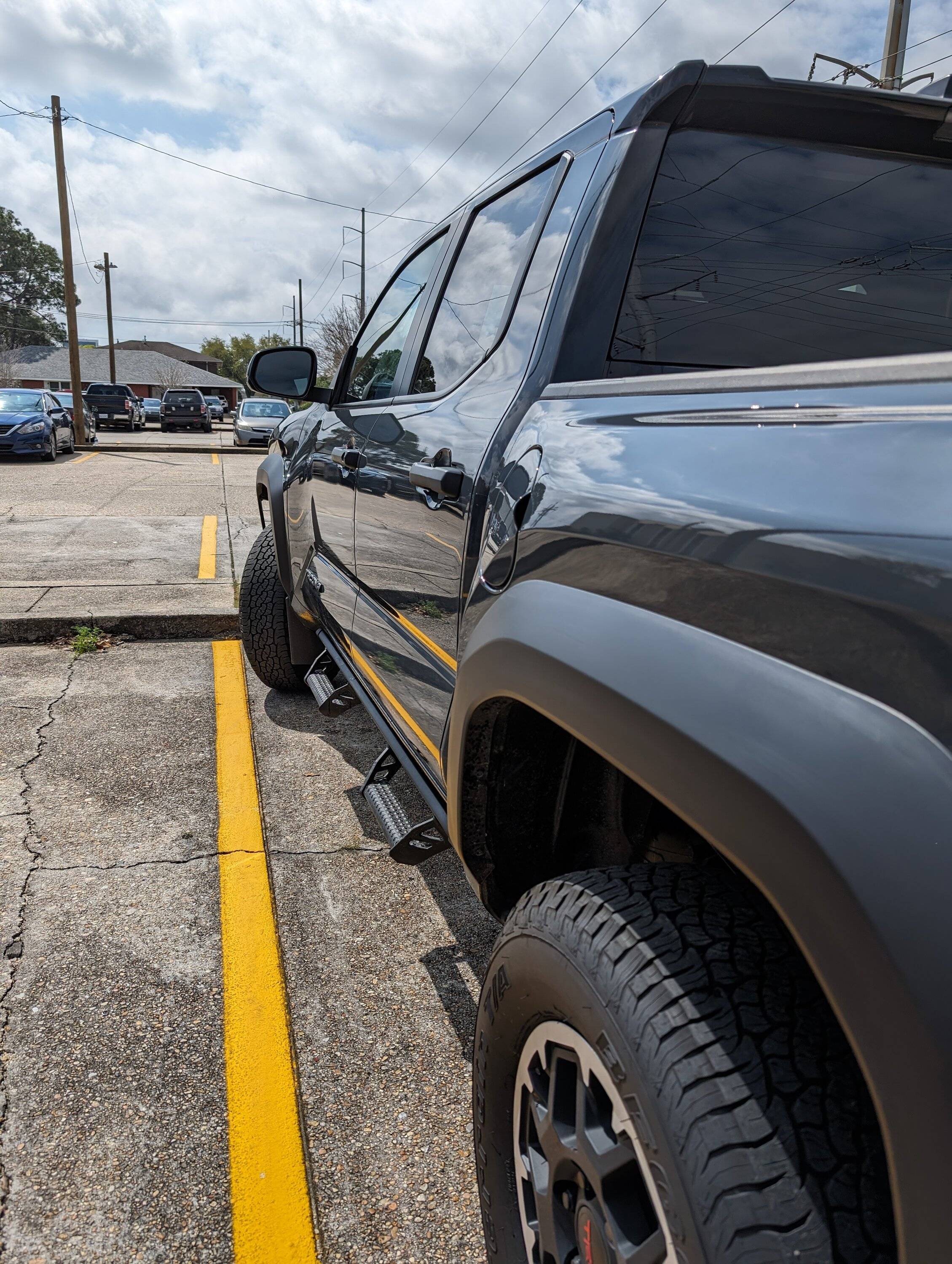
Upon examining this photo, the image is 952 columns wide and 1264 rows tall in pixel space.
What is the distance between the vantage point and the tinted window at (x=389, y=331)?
3133mm

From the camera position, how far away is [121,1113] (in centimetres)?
223

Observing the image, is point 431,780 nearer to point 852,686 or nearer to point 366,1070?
point 366,1070

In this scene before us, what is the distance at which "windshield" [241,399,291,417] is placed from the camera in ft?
103

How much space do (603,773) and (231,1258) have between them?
1.20 meters

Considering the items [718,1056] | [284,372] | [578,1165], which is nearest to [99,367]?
[284,372]

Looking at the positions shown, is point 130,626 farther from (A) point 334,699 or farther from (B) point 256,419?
(B) point 256,419

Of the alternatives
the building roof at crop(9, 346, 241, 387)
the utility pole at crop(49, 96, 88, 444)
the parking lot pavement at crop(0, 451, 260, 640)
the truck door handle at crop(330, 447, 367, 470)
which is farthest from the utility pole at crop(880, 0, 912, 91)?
the building roof at crop(9, 346, 241, 387)

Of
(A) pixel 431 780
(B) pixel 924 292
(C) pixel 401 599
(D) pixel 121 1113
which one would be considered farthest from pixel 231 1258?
(B) pixel 924 292

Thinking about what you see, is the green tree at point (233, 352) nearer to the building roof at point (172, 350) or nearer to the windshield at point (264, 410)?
the building roof at point (172, 350)

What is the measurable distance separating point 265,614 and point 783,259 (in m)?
3.28

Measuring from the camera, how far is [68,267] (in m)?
26.9

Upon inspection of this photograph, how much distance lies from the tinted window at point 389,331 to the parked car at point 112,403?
124 ft

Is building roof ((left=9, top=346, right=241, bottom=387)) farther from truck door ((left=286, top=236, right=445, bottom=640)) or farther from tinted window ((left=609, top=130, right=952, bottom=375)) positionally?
tinted window ((left=609, top=130, right=952, bottom=375))

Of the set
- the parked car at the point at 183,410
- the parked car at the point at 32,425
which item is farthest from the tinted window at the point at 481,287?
the parked car at the point at 183,410
